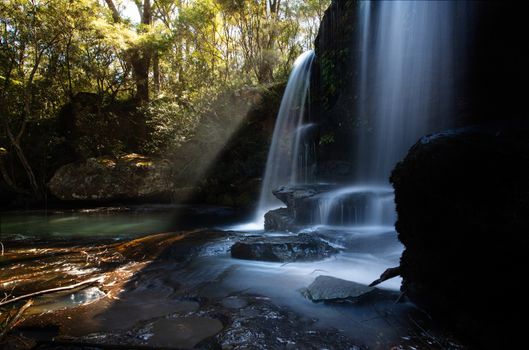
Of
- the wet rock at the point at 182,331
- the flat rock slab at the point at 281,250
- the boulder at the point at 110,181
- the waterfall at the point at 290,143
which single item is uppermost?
the waterfall at the point at 290,143

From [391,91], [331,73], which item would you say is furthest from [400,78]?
[331,73]

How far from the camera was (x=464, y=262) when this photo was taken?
2.74 m

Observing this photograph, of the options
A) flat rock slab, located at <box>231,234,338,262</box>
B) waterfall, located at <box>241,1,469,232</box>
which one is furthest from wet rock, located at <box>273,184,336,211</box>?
flat rock slab, located at <box>231,234,338,262</box>

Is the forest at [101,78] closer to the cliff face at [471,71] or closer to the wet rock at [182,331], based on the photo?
the cliff face at [471,71]

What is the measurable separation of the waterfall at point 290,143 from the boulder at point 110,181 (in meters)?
4.21

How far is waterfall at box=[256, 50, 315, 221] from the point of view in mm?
12586

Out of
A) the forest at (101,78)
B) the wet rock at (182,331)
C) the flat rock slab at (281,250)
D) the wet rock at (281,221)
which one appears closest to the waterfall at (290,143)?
the forest at (101,78)

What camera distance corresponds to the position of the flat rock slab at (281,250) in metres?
5.32

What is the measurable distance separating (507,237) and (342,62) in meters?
10.2

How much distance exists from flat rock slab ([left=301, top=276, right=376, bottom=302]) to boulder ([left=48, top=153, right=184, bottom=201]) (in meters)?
11.9

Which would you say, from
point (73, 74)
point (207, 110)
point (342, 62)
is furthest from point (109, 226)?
point (73, 74)

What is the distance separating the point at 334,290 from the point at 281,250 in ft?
5.90

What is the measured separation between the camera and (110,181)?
14.5 meters

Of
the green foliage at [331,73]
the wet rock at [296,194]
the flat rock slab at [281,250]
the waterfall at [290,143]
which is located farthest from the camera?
the waterfall at [290,143]
